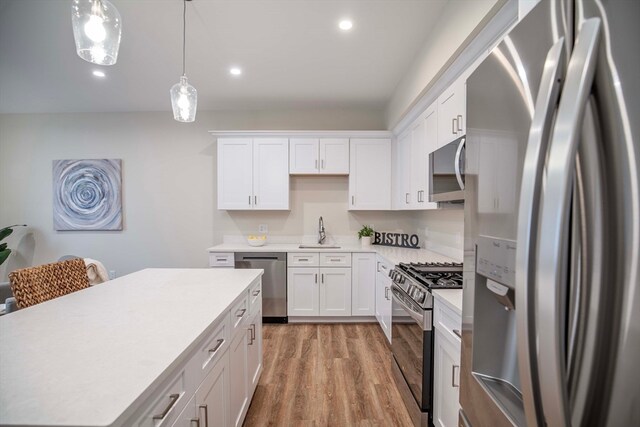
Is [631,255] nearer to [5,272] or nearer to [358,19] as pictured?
[358,19]

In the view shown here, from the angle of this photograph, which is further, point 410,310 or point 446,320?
point 410,310

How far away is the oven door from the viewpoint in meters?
1.61

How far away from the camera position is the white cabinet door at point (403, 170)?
300 cm

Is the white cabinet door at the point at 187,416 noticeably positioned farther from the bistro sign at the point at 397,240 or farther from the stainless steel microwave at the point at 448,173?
the bistro sign at the point at 397,240

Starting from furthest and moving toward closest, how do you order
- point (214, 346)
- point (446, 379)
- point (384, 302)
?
point (384, 302) < point (446, 379) < point (214, 346)

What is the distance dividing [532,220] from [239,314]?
155 cm

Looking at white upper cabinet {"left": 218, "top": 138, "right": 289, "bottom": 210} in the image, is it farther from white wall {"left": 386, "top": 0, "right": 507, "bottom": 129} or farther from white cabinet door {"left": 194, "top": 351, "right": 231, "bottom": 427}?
white cabinet door {"left": 194, "top": 351, "right": 231, "bottom": 427}

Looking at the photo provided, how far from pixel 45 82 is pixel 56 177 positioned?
1.56m

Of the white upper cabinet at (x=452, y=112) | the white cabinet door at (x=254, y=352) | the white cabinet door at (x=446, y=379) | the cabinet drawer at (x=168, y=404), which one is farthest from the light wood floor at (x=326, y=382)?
the white upper cabinet at (x=452, y=112)

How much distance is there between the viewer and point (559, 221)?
45cm

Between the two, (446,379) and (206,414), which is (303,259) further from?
(206,414)

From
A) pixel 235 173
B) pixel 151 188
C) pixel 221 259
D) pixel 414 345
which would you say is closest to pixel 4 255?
pixel 151 188

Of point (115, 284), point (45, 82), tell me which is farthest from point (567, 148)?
point (45, 82)

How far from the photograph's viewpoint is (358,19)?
214 centimetres
